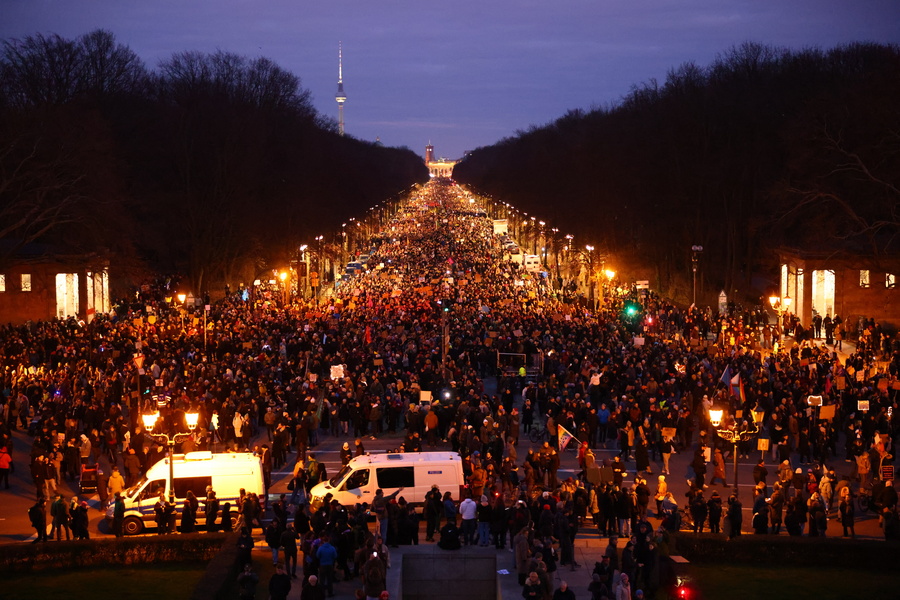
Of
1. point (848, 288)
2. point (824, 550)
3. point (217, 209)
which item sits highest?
point (217, 209)

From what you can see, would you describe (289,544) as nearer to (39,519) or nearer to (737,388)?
(39,519)

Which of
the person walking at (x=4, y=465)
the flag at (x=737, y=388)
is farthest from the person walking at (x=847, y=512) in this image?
the person walking at (x=4, y=465)

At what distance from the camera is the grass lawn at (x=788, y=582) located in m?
17.3

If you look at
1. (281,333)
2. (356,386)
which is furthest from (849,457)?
(281,333)

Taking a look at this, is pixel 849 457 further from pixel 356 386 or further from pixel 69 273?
pixel 69 273

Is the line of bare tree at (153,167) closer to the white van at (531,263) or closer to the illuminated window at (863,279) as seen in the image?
the white van at (531,263)

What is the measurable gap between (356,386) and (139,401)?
5843 millimetres

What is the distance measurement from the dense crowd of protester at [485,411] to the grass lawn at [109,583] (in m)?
1.35

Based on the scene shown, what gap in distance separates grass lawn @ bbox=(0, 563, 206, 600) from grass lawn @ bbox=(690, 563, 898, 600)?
832 centimetres

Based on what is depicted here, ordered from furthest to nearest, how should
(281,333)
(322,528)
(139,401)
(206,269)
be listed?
(206,269), (281,333), (139,401), (322,528)

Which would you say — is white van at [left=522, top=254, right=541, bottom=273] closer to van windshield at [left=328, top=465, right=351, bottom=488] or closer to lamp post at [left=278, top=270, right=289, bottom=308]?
lamp post at [left=278, top=270, right=289, bottom=308]

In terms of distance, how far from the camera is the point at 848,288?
157ft

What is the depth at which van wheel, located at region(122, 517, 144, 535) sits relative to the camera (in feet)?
66.3

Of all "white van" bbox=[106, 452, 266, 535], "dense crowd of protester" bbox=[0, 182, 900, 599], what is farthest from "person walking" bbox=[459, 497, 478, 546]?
"white van" bbox=[106, 452, 266, 535]
